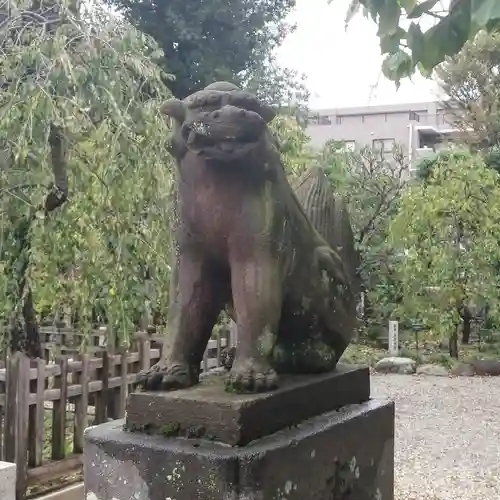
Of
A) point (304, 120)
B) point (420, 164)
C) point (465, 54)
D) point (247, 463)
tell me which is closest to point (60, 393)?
point (247, 463)

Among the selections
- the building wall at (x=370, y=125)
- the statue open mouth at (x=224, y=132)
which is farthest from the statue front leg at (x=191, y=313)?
the building wall at (x=370, y=125)

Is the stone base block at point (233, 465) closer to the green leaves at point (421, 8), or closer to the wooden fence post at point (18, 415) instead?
the green leaves at point (421, 8)

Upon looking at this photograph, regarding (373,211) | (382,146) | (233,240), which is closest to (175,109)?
(233,240)

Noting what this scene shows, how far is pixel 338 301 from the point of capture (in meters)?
1.97

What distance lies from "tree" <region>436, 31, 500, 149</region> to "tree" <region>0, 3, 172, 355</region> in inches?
425

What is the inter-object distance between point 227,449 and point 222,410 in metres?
0.08

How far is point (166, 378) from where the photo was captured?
1.68 meters

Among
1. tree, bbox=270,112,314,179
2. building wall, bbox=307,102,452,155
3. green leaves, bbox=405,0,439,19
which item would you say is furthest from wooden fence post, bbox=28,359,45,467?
building wall, bbox=307,102,452,155

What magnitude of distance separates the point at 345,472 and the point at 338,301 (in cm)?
45

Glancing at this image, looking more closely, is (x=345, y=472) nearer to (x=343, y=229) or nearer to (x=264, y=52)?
(x=343, y=229)

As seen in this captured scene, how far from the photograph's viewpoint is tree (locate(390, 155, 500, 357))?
889 centimetres

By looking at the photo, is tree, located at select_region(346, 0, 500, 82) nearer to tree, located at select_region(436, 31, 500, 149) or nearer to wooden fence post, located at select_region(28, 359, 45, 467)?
wooden fence post, located at select_region(28, 359, 45, 467)

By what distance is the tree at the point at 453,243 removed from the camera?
8.89 meters

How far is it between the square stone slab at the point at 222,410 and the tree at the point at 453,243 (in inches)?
290
